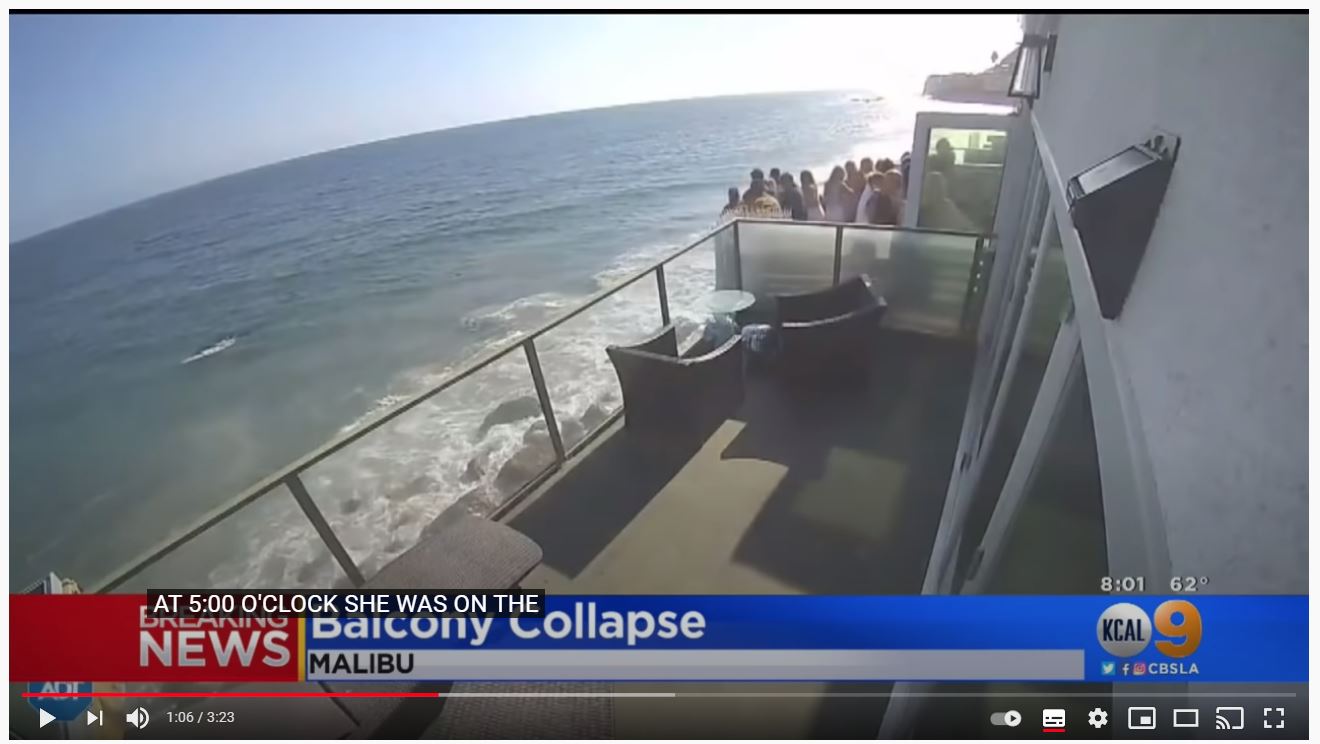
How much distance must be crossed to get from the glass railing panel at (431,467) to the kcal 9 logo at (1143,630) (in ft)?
11.8

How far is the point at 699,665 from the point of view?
101cm

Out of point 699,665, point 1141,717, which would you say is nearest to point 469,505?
point 699,665

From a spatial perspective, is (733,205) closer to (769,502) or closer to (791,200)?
(791,200)

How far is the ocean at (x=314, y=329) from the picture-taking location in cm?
458

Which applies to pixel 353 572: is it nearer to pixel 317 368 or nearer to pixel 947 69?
pixel 947 69

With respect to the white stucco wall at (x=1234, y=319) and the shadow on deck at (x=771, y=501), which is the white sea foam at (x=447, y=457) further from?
the white stucco wall at (x=1234, y=319)

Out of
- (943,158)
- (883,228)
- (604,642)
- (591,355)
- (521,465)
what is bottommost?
(521,465)

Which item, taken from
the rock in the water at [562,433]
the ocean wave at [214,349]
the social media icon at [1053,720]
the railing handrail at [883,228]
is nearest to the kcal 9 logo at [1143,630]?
the social media icon at [1053,720]

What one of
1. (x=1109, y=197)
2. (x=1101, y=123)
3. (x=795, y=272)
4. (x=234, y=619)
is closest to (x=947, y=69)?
(x=1101, y=123)

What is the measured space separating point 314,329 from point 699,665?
50.3 ft

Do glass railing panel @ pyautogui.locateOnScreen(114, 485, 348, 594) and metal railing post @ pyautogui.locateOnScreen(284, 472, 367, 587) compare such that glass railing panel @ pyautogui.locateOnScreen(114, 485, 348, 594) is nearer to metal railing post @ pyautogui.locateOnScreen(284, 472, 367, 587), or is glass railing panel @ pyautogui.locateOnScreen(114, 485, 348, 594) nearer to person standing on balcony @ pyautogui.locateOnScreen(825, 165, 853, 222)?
metal railing post @ pyautogui.locateOnScreen(284, 472, 367, 587)

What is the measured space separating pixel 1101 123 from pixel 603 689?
4.49 feet

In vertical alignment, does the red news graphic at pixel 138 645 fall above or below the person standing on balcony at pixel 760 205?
below

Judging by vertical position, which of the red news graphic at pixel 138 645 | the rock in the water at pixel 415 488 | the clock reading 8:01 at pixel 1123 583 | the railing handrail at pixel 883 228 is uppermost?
the railing handrail at pixel 883 228
